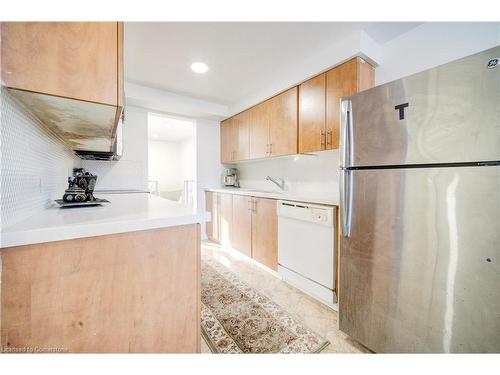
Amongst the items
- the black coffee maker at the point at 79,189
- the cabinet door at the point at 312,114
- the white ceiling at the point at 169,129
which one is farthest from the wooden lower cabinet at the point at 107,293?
the white ceiling at the point at 169,129

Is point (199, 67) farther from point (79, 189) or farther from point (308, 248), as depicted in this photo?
point (308, 248)

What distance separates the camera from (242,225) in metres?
2.74

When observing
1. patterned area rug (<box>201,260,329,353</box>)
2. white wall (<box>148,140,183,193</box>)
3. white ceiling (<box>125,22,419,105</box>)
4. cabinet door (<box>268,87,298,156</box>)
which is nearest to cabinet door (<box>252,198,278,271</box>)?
patterned area rug (<box>201,260,329,353</box>)

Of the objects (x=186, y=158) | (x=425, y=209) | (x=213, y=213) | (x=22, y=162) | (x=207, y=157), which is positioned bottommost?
(x=213, y=213)

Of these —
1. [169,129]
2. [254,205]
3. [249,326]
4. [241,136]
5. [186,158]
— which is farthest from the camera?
[186,158]

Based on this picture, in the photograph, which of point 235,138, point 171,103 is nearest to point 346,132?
point 235,138

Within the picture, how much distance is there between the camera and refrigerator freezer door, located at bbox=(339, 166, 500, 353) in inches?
32.9

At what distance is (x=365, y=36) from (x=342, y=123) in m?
1.01

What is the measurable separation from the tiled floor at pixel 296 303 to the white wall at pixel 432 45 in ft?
6.86

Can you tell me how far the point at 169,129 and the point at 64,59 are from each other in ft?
17.6

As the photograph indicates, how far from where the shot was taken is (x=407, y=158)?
40.1 inches

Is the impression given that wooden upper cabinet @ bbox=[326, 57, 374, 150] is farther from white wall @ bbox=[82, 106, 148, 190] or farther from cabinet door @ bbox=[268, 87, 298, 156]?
white wall @ bbox=[82, 106, 148, 190]
